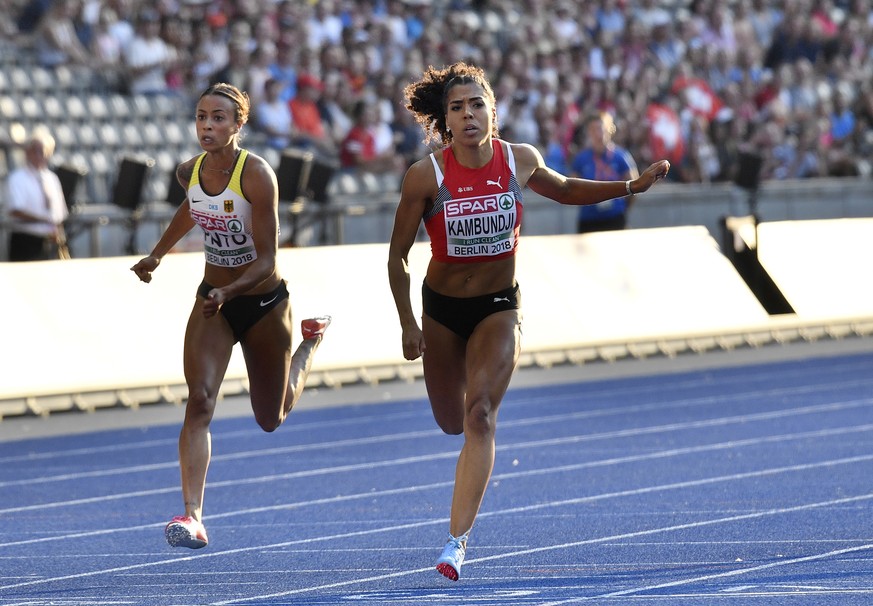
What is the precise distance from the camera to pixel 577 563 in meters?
6.77

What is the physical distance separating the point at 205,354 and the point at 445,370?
39.0 inches

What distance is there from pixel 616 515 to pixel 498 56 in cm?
1323

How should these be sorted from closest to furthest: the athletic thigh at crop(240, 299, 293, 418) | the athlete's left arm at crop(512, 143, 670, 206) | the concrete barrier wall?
1. the athlete's left arm at crop(512, 143, 670, 206)
2. the athletic thigh at crop(240, 299, 293, 418)
3. the concrete barrier wall

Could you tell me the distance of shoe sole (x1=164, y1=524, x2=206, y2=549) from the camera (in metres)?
6.43

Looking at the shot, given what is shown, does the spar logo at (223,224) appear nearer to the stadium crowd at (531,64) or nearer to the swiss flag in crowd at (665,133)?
the stadium crowd at (531,64)

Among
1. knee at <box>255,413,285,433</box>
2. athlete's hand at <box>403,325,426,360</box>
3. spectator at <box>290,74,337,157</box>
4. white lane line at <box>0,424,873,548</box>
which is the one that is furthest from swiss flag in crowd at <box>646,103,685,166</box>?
athlete's hand at <box>403,325,426,360</box>

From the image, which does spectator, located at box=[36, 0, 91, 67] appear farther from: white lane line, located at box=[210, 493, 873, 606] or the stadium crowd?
white lane line, located at box=[210, 493, 873, 606]

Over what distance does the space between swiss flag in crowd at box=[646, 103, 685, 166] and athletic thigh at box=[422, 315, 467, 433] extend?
13916mm

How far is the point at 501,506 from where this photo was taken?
8.68 metres

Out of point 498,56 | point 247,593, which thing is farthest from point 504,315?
point 498,56

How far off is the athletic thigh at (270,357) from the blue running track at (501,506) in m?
0.64

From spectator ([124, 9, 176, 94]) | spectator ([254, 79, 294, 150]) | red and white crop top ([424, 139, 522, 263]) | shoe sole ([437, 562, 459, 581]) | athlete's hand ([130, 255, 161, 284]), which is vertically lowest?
spectator ([254, 79, 294, 150])

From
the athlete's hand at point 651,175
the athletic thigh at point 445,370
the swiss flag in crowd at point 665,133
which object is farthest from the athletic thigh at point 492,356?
the swiss flag in crowd at point 665,133

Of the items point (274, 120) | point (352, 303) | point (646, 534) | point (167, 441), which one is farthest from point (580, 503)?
point (274, 120)
